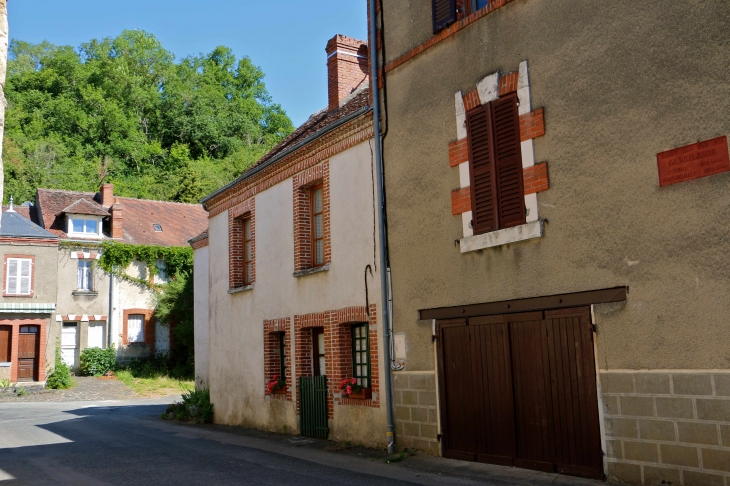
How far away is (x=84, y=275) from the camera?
1305 inches

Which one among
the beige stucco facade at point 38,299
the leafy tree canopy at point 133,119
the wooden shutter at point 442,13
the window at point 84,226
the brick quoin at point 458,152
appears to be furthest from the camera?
the leafy tree canopy at point 133,119

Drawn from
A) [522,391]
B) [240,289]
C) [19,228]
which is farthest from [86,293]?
[522,391]

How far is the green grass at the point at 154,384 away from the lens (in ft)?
92.1

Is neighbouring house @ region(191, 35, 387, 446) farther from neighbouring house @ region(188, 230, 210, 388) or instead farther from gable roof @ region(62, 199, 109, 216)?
gable roof @ region(62, 199, 109, 216)

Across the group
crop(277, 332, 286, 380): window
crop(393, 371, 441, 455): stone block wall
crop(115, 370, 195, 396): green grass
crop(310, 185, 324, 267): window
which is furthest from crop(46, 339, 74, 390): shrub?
crop(393, 371, 441, 455): stone block wall

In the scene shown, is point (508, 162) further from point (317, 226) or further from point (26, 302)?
point (26, 302)

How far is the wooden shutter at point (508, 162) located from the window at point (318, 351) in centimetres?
535

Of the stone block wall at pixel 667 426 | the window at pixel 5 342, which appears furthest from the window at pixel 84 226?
the stone block wall at pixel 667 426

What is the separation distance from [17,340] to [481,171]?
86.7ft

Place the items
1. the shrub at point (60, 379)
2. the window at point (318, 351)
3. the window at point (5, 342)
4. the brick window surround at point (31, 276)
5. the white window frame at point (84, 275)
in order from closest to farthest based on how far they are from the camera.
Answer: the window at point (318, 351)
the shrub at point (60, 379)
the window at point (5, 342)
the brick window surround at point (31, 276)
the white window frame at point (84, 275)

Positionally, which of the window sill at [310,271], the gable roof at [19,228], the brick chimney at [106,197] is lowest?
the window sill at [310,271]

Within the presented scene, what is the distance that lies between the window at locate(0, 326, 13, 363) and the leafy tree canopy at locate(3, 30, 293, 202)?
17712mm

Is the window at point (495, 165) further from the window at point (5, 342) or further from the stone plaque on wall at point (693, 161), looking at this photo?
the window at point (5, 342)

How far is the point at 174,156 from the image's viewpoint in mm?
55438
